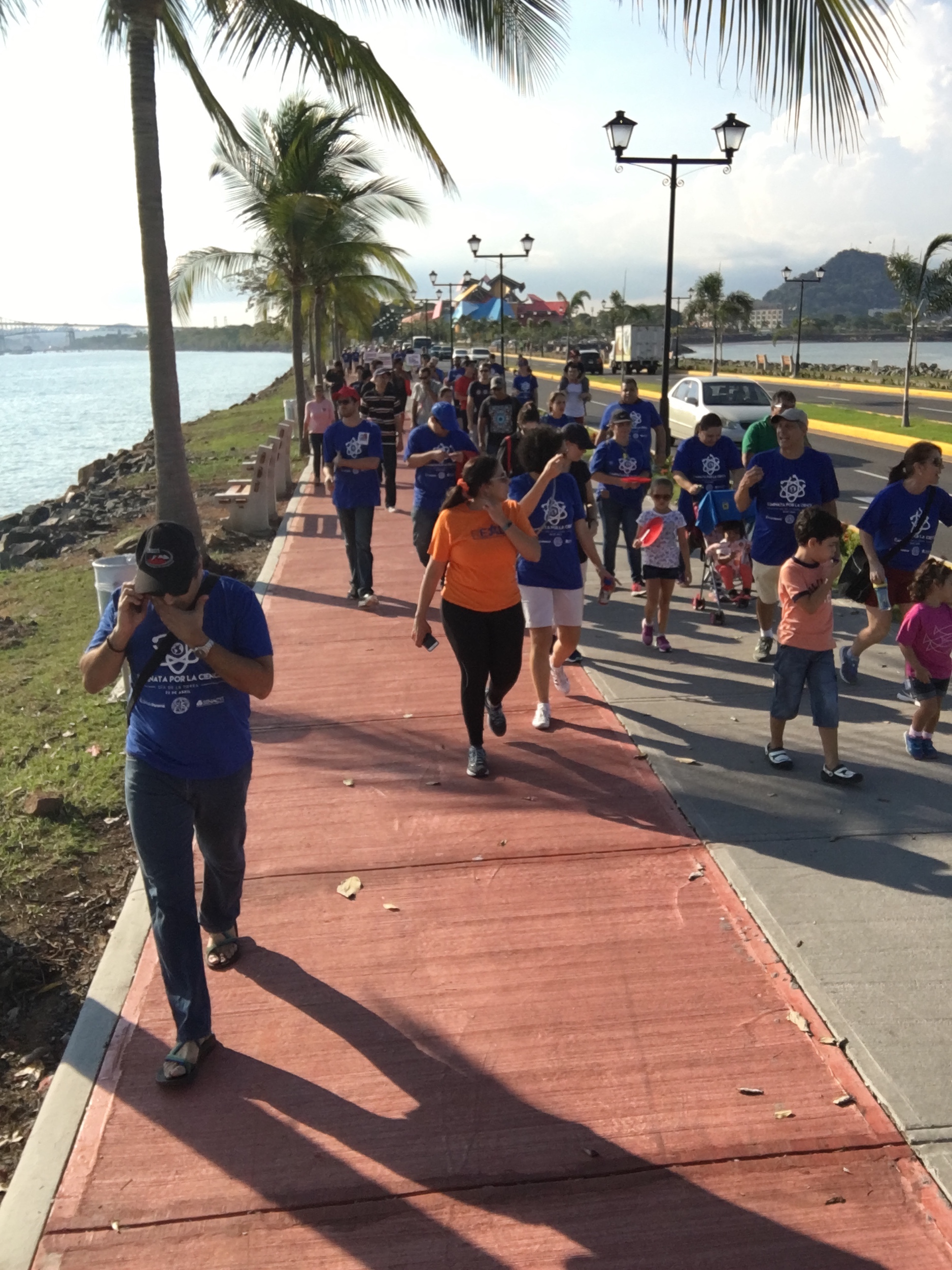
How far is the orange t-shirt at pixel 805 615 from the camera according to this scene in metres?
5.59

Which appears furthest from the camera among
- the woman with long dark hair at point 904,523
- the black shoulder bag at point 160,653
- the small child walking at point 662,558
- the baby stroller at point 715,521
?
the baby stroller at point 715,521

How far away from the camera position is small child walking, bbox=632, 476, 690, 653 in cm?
800

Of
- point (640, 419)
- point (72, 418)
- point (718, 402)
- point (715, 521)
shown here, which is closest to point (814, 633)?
point (715, 521)

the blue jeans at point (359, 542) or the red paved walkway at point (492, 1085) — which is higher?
the blue jeans at point (359, 542)

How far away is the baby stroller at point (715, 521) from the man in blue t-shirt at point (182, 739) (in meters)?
6.21

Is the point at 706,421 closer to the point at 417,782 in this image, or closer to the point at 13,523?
the point at 417,782

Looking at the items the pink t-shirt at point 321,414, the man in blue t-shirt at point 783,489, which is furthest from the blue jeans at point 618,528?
the pink t-shirt at point 321,414

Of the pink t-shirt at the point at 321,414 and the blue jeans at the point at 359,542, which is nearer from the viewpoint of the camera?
the blue jeans at the point at 359,542

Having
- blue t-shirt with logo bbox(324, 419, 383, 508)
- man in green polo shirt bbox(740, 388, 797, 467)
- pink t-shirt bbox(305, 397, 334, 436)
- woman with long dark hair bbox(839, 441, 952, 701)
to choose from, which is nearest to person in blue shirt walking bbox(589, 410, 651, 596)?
man in green polo shirt bbox(740, 388, 797, 467)

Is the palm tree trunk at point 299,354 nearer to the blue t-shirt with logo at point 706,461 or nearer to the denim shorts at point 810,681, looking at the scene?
the blue t-shirt with logo at point 706,461

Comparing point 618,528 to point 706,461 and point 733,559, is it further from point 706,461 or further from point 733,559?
point 706,461

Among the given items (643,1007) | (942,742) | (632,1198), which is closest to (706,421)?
(942,742)

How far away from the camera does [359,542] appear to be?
978 cm

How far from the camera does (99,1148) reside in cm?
334
